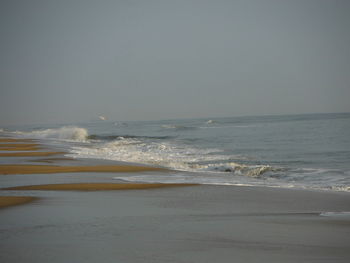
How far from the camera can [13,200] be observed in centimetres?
811

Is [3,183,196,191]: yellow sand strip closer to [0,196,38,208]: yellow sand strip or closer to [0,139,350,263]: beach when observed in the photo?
[0,139,350,263]: beach

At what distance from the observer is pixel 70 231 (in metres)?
5.52

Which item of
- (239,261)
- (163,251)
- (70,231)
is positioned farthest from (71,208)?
(239,261)

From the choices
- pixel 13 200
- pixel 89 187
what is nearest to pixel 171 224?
pixel 13 200

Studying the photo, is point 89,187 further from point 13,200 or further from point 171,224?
point 171,224

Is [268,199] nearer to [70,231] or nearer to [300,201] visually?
[300,201]

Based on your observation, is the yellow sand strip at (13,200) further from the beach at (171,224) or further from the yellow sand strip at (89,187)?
the yellow sand strip at (89,187)

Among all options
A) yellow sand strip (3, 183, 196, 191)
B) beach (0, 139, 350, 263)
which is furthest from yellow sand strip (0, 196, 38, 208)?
yellow sand strip (3, 183, 196, 191)

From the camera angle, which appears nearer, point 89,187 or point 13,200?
point 13,200

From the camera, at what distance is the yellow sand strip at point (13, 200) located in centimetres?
775

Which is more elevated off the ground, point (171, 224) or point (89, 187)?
point (171, 224)

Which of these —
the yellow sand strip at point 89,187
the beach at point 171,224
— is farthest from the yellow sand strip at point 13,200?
the yellow sand strip at point 89,187

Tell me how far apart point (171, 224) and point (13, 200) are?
12.5ft

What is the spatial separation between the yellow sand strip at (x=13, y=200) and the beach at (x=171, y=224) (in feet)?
0.06
